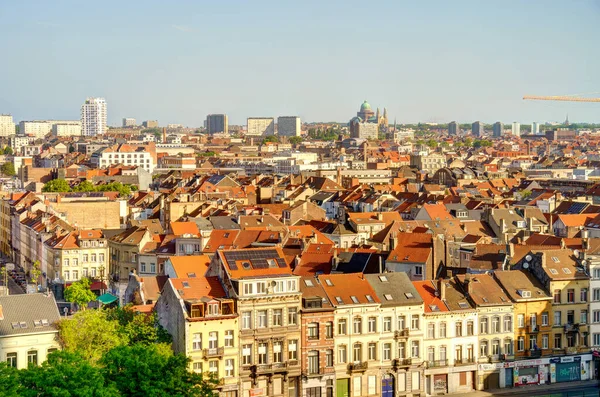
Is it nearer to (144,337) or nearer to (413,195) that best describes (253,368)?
(144,337)

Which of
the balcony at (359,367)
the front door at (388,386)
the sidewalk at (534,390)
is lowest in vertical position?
the sidewalk at (534,390)

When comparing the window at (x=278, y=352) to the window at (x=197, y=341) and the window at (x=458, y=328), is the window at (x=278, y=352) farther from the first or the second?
the window at (x=458, y=328)

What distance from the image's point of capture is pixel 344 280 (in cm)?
5178

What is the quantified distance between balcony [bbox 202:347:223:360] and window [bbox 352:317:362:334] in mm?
6512

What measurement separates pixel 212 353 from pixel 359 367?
7179 mm

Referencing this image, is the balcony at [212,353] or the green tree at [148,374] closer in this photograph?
the green tree at [148,374]

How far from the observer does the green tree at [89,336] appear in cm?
4588

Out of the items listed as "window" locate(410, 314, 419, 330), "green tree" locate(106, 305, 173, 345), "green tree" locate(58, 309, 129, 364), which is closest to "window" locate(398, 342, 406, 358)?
"window" locate(410, 314, 419, 330)

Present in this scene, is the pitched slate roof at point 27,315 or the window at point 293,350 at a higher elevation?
the pitched slate roof at point 27,315

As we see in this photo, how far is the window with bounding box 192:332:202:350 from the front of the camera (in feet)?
154

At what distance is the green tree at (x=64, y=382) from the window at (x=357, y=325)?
13971 millimetres

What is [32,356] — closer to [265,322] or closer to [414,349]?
[265,322]

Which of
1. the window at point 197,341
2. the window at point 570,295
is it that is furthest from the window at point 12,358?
the window at point 570,295

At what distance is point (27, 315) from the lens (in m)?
46.6
